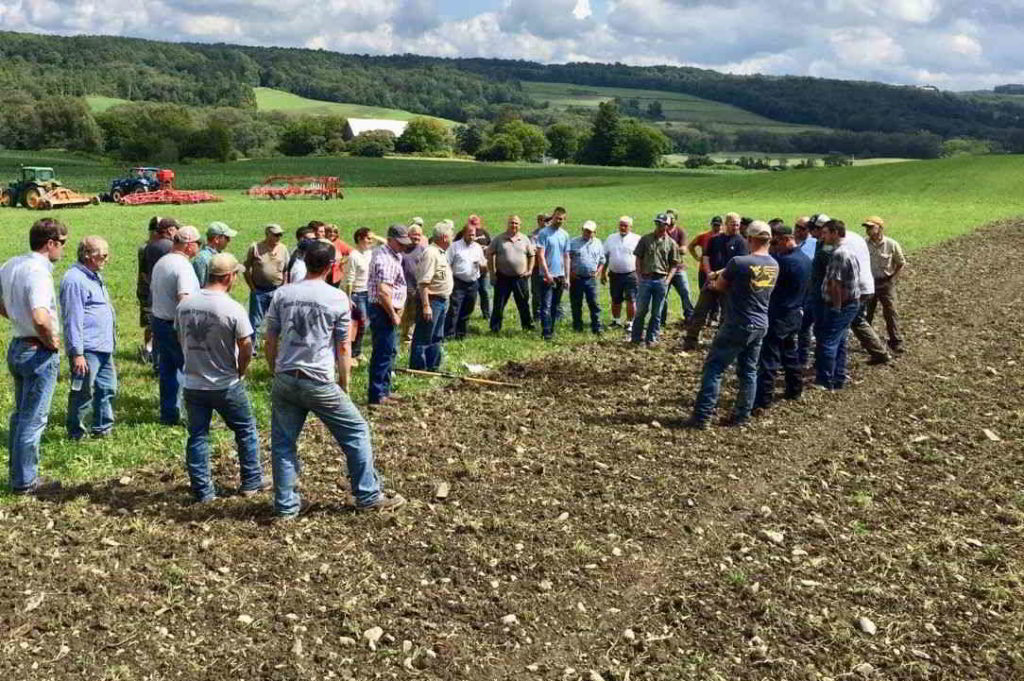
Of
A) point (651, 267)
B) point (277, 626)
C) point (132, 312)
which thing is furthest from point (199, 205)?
point (277, 626)

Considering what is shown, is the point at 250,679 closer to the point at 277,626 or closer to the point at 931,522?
the point at 277,626

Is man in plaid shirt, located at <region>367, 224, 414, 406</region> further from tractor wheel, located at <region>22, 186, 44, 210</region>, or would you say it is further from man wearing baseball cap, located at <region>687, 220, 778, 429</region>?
tractor wheel, located at <region>22, 186, 44, 210</region>

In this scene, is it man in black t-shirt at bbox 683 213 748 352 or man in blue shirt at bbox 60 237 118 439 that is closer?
man in blue shirt at bbox 60 237 118 439

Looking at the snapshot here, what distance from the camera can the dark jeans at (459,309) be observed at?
13945 millimetres

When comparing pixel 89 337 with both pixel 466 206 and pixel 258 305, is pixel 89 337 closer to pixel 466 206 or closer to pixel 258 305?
pixel 258 305

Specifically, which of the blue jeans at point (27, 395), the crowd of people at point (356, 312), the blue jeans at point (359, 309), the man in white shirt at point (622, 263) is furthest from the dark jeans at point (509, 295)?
the blue jeans at point (27, 395)

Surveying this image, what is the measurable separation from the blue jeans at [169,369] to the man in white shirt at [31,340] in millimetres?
1732

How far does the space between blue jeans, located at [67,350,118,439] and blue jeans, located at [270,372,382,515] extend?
2805 millimetres

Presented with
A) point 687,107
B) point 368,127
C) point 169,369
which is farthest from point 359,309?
point 687,107

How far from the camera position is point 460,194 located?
62.6 metres

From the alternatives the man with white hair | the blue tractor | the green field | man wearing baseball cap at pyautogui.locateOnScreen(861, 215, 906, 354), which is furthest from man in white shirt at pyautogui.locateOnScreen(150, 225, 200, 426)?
the green field

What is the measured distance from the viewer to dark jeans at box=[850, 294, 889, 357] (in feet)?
40.3

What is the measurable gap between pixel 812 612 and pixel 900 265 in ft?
28.2

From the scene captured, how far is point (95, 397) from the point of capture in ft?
30.3
